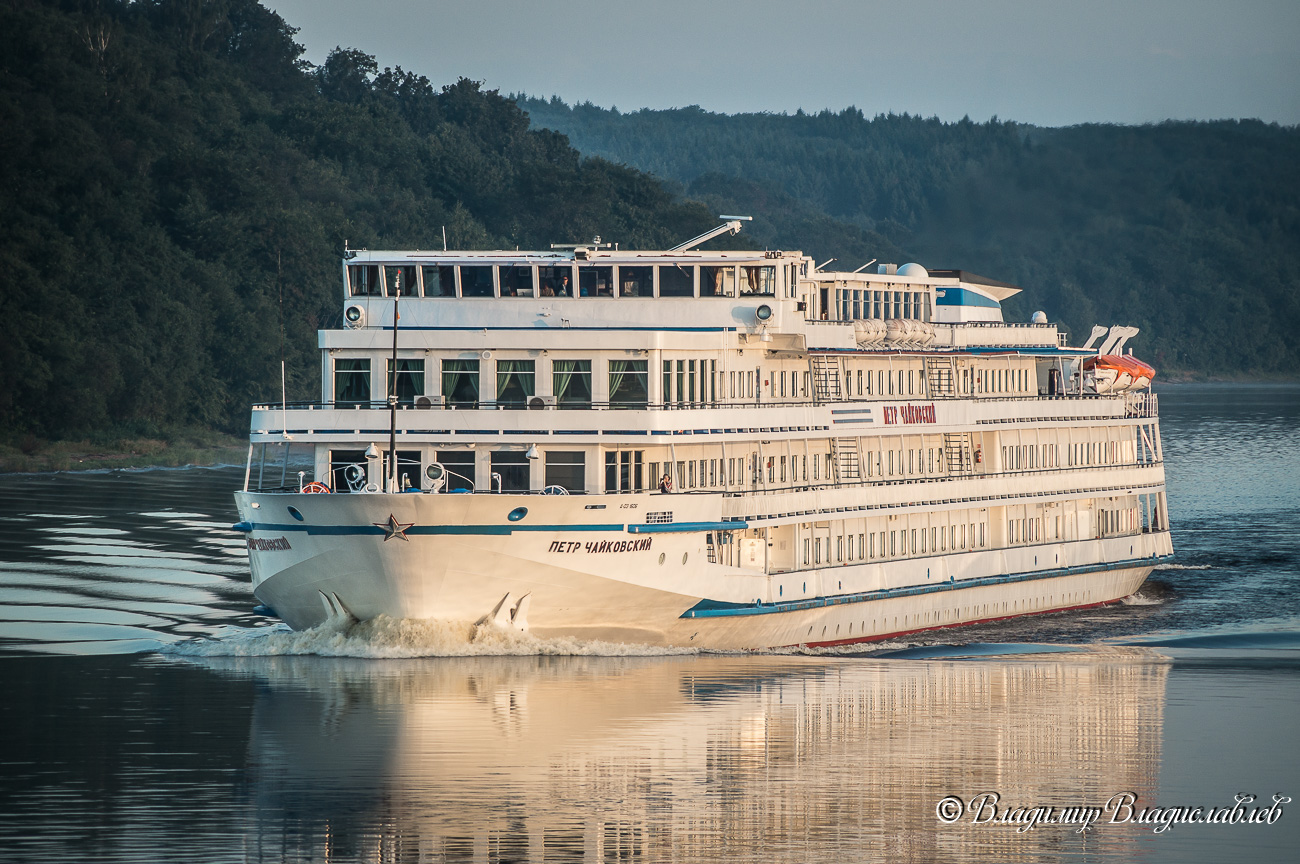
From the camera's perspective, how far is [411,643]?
35062mm

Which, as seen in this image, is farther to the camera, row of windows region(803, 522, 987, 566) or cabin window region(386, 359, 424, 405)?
row of windows region(803, 522, 987, 566)

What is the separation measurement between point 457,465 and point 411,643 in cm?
378

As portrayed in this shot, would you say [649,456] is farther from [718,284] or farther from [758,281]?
[758,281]

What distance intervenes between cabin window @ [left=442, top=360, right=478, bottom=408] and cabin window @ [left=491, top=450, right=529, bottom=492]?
1.58 meters

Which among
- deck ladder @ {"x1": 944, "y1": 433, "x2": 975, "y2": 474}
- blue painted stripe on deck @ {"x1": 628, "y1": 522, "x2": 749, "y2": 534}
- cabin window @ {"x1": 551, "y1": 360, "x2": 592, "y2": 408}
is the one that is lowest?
blue painted stripe on deck @ {"x1": 628, "y1": 522, "x2": 749, "y2": 534}

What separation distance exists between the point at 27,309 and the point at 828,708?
70.2 m

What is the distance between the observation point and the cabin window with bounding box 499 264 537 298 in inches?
1538

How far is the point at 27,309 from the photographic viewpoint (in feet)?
304

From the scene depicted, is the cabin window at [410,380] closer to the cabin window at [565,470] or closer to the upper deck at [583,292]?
the upper deck at [583,292]

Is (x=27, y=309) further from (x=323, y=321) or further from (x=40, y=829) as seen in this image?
(x=40, y=829)

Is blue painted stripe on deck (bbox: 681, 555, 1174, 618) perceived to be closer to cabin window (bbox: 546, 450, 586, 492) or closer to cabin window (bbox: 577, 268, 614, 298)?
cabin window (bbox: 546, 450, 586, 492)

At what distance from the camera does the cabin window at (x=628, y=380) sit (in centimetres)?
3703

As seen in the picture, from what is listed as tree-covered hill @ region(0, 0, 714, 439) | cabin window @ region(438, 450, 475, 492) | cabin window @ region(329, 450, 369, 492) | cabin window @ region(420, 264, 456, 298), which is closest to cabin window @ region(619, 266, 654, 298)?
cabin window @ region(420, 264, 456, 298)

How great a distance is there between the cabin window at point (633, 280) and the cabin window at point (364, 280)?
5263 millimetres
